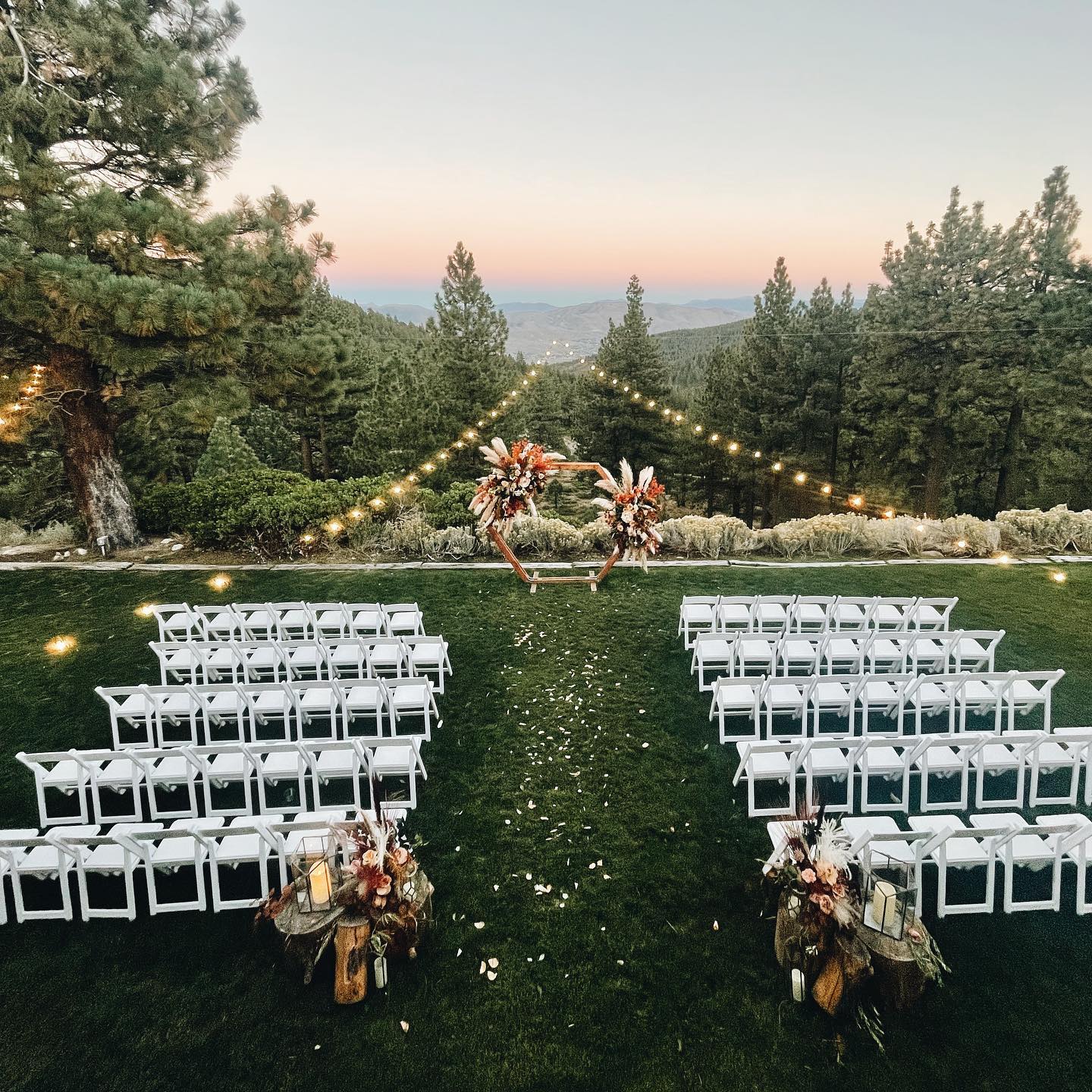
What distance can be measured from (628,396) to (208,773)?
24.7 m

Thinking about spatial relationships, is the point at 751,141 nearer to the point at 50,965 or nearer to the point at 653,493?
the point at 653,493

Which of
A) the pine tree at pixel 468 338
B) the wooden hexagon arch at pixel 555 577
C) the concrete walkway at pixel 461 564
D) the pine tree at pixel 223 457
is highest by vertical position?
the pine tree at pixel 468 338

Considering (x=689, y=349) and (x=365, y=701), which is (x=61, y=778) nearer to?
(x=365, y=701)

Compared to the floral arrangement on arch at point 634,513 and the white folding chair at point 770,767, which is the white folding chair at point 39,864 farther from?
the floral arrangement on arch at point 634,513

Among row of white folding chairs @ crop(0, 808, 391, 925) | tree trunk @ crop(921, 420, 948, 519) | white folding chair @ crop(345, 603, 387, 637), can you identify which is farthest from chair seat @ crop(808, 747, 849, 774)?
tree trunk @ crop(921, 420, 948, 519)

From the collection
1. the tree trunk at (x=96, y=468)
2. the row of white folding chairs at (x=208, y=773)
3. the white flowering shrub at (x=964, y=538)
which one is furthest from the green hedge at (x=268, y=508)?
the white flowering shrub at (x=964, y=538)

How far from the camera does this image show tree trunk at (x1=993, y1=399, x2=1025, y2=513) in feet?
74.8

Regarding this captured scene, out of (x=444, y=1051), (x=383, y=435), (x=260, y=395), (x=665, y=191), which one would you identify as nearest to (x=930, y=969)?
(x=444, y=1051)

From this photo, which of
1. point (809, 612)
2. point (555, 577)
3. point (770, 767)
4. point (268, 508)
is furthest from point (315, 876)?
point (268, 508)

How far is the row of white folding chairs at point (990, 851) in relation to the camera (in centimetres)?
391

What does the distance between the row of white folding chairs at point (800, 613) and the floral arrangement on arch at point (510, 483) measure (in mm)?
2774

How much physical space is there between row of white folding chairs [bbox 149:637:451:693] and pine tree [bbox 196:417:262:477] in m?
10.1

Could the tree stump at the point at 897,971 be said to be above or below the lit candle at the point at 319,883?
below

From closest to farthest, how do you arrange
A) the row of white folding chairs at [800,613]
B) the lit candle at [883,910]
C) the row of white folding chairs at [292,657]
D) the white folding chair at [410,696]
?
the lit candle at [883,910] → the white folding chair at [410,696] → the row of white folding chairs at [292,657] → the row of white folding chairs at [800,613]
